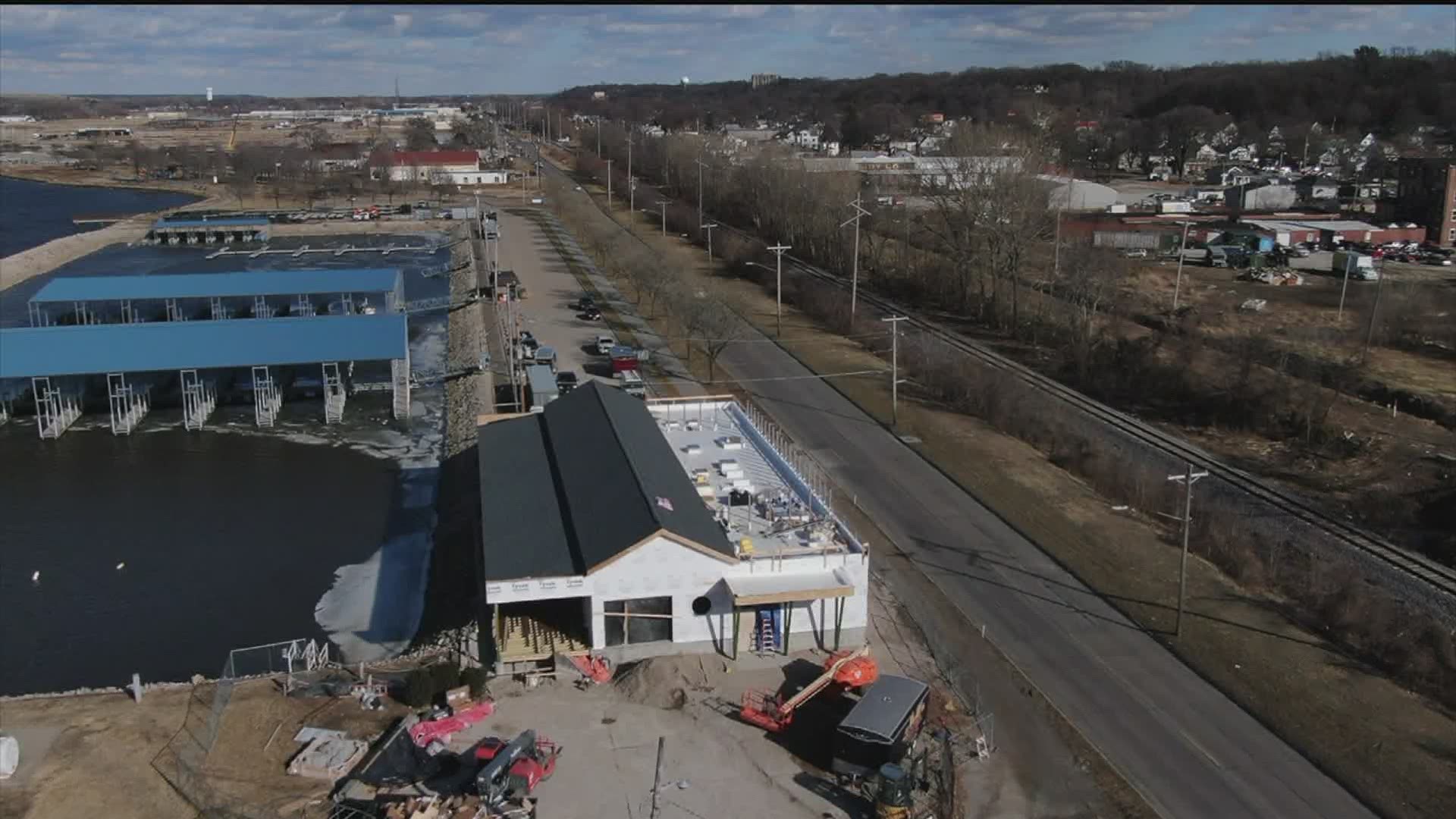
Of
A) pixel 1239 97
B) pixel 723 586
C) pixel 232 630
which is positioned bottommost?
pixel 232 630

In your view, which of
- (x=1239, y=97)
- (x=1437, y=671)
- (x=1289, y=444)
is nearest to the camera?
(x=1437, y=671)

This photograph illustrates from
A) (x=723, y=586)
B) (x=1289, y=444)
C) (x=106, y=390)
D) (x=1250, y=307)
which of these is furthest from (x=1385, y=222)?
(x=106, y=390)

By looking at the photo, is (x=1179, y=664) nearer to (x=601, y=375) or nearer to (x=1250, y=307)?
(x=601, y=375)

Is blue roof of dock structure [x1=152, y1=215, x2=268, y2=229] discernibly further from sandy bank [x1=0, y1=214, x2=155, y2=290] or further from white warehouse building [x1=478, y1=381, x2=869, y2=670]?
white warehouse building [x1=478, y1=381, x2=869, y2=670]

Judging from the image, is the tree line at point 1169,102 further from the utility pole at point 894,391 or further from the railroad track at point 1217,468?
the utility pole at point 894,391

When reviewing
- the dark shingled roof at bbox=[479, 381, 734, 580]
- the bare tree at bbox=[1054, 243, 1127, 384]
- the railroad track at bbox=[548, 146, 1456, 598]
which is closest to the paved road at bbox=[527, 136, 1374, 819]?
the dark shingled roof at bbox=[479, 381, 734, 580]

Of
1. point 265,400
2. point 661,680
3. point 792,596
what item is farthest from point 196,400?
point 792,596

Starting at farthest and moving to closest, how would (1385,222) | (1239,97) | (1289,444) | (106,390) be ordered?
(1239,97), (1385,222), (106,390), (1289,444)
